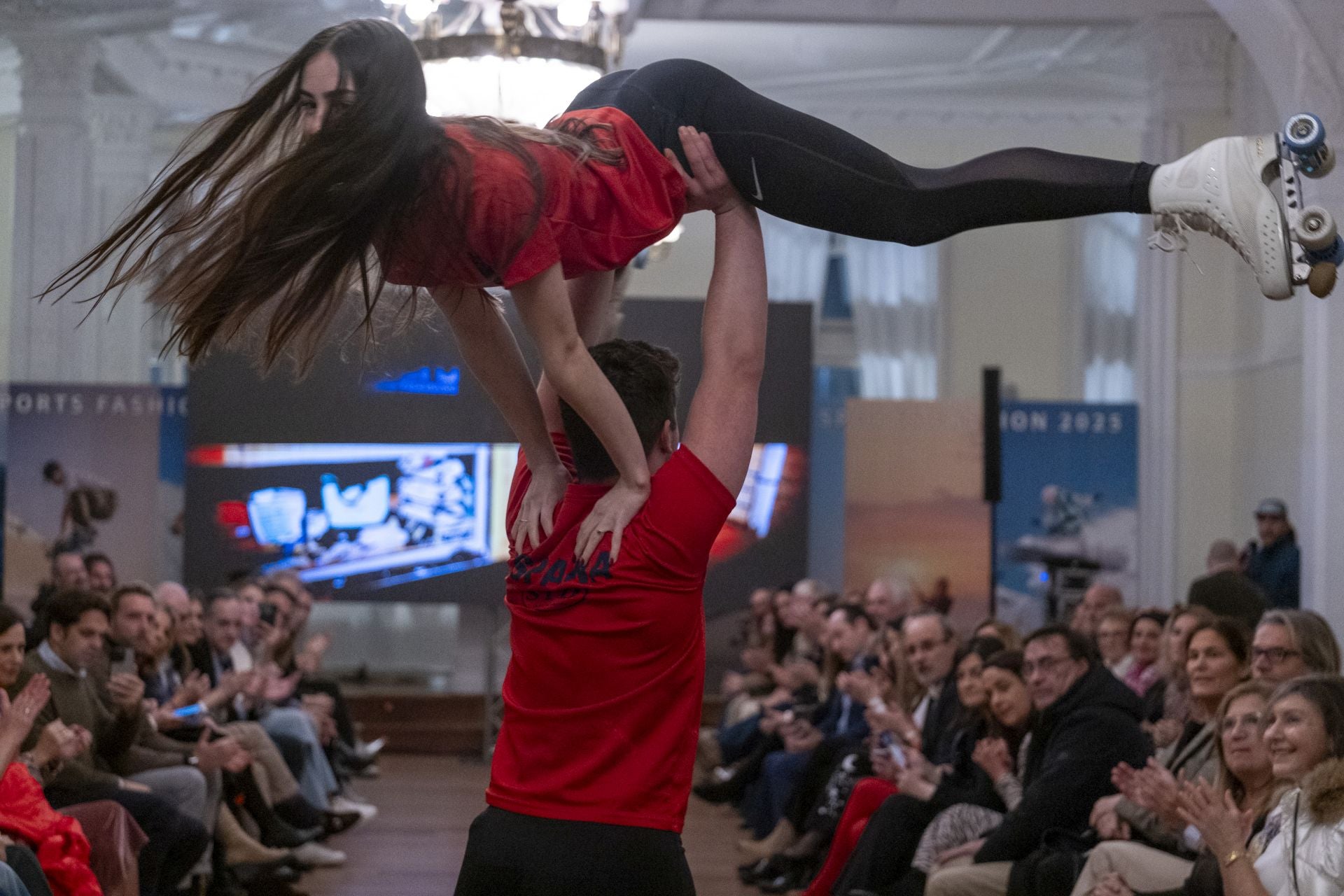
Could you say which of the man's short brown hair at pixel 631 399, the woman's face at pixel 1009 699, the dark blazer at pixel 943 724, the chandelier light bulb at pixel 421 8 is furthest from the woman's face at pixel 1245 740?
the chandelier light bulb at pixel 421 8

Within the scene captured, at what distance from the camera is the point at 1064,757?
4.43 meters

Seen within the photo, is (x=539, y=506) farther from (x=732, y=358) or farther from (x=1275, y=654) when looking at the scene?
(x=1275, y=654)

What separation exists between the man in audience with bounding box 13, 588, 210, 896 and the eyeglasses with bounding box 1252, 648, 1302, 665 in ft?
10.2

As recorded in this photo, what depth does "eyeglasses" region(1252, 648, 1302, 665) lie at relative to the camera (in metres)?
4.11

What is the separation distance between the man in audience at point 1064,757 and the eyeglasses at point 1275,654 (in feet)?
1.44

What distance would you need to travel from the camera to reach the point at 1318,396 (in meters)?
7.10

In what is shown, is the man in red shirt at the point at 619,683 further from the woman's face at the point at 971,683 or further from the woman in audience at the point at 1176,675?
the woman's face at the point at 971,683

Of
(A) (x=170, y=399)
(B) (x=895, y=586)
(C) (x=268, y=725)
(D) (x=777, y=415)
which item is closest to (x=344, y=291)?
(C) (x=268, y=725)

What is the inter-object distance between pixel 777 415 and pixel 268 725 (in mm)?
4049

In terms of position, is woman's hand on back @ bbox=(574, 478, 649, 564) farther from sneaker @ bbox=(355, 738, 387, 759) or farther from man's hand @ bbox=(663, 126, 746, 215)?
sneaker @ bbox=(355, 738, 387, 759)

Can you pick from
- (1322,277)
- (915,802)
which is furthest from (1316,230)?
(915,802)

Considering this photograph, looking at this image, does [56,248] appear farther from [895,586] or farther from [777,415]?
[895,586]

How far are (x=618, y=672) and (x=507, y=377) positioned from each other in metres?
0.45

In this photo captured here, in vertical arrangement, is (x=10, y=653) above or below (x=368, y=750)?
above
